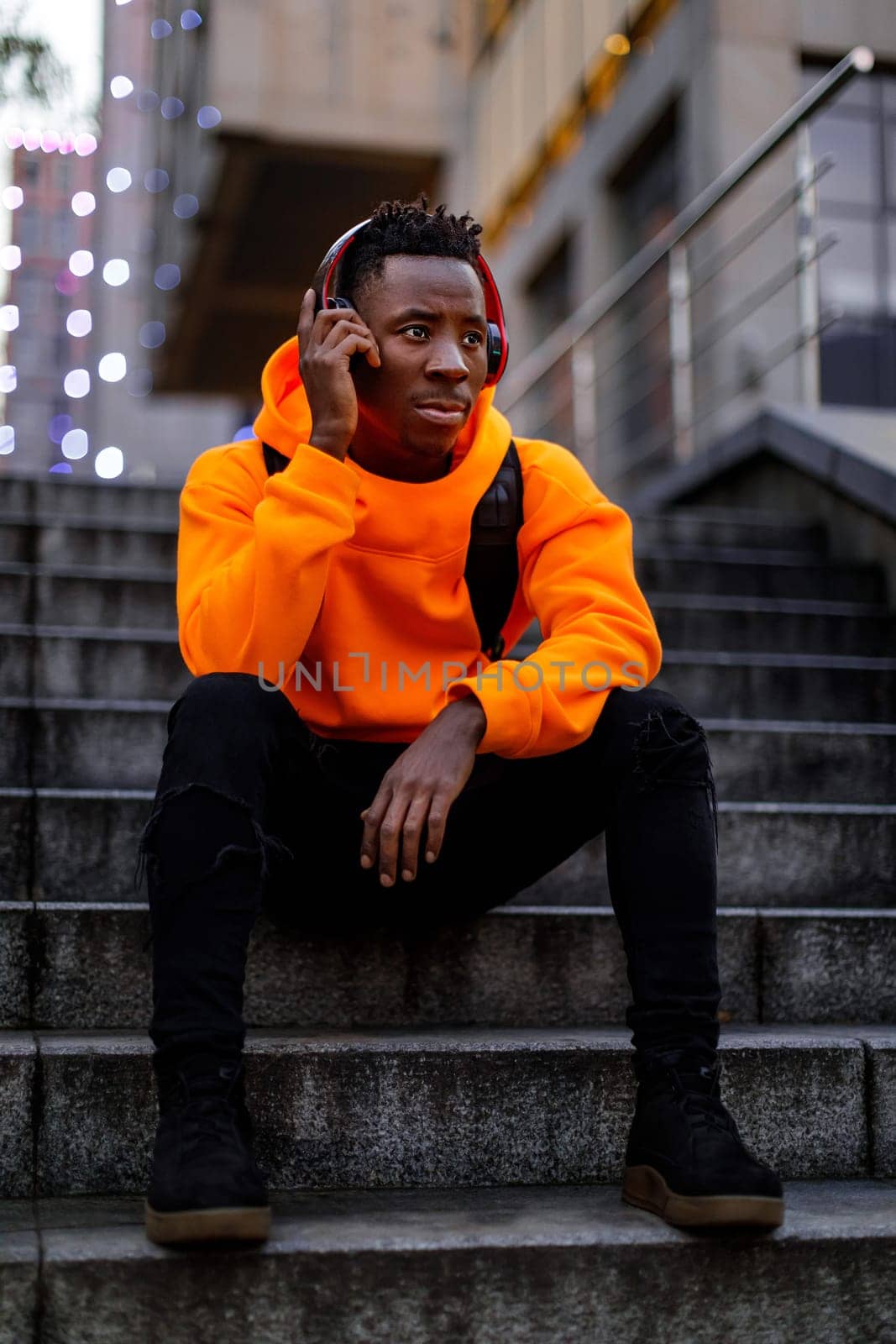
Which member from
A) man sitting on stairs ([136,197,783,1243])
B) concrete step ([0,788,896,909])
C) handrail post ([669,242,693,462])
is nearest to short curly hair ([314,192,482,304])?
man sitting on stairs ([136,197,783,1243])

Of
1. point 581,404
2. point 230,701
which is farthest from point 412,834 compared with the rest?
point 581,404

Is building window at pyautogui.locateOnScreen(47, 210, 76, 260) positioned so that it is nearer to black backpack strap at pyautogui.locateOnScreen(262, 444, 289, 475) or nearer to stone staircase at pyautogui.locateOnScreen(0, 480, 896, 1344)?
stone staircase at pyautogui.locateOnScreen(0, 480, 896, 1344)

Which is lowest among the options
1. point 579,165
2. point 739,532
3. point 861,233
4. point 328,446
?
point 328,446

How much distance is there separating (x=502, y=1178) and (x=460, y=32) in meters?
13.1

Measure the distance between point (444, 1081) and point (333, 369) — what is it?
112 centimetres

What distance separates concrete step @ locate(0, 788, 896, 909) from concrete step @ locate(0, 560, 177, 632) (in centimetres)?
97

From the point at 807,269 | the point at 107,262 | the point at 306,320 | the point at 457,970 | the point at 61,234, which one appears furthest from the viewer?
the point at 107,262

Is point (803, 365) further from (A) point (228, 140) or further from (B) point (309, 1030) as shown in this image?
(A) point (228, 140)

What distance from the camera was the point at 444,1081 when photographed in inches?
85.3

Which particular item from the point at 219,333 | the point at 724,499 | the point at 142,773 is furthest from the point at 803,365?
the point at 219,333

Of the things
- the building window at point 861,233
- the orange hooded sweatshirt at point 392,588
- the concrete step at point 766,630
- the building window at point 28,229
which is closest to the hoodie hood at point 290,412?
the orange hooded sweatshirt at point 392,588

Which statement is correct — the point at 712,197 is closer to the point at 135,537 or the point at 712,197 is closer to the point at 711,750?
the point at 135,537

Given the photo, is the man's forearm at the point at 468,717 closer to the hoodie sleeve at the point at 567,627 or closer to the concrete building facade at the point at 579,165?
the hoodie sleeve at the point at 567,627

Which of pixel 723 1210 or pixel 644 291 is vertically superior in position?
pixel 644 291
